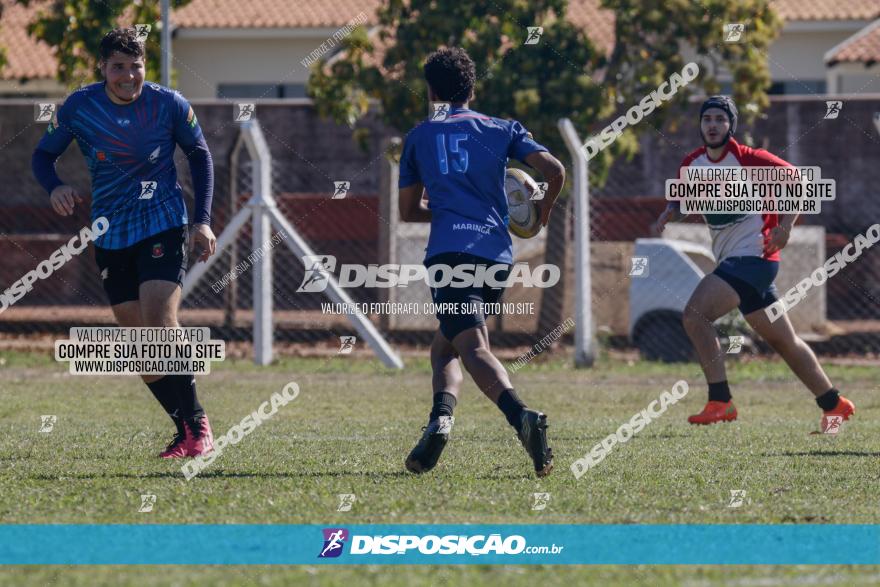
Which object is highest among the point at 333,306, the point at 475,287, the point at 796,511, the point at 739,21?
the point at 739,21

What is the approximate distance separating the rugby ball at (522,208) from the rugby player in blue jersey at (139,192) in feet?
4.87

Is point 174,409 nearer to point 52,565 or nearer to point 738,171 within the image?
point 52,565

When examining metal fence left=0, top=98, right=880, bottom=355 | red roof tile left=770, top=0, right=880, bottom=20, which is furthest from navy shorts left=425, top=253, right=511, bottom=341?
red roof tile left=770, top=0, right=880, bottom=20

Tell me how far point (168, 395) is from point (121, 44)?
1787mm

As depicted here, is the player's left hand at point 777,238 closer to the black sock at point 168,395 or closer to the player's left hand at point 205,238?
the player's left hand at point 205,238

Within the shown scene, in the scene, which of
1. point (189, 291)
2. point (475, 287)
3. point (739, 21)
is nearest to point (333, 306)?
point (189, 291)

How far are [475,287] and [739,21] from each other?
10215 mm

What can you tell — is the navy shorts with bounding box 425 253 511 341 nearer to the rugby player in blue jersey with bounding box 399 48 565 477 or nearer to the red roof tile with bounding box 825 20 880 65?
the rugby player in blue jersey with bounding box 399 48 565 477

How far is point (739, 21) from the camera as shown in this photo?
1586 centimetres

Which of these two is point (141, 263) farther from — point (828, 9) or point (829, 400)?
point (828, 9)

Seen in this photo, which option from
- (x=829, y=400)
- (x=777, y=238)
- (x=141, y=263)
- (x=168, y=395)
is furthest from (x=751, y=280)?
(x=141, y=263)

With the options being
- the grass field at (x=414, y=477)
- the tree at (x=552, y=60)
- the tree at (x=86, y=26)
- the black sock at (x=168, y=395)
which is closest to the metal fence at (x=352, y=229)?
the tree at (x=552, y=60)

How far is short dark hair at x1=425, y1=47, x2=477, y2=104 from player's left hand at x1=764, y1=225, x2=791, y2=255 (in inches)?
109

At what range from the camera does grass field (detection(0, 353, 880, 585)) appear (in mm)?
4504
